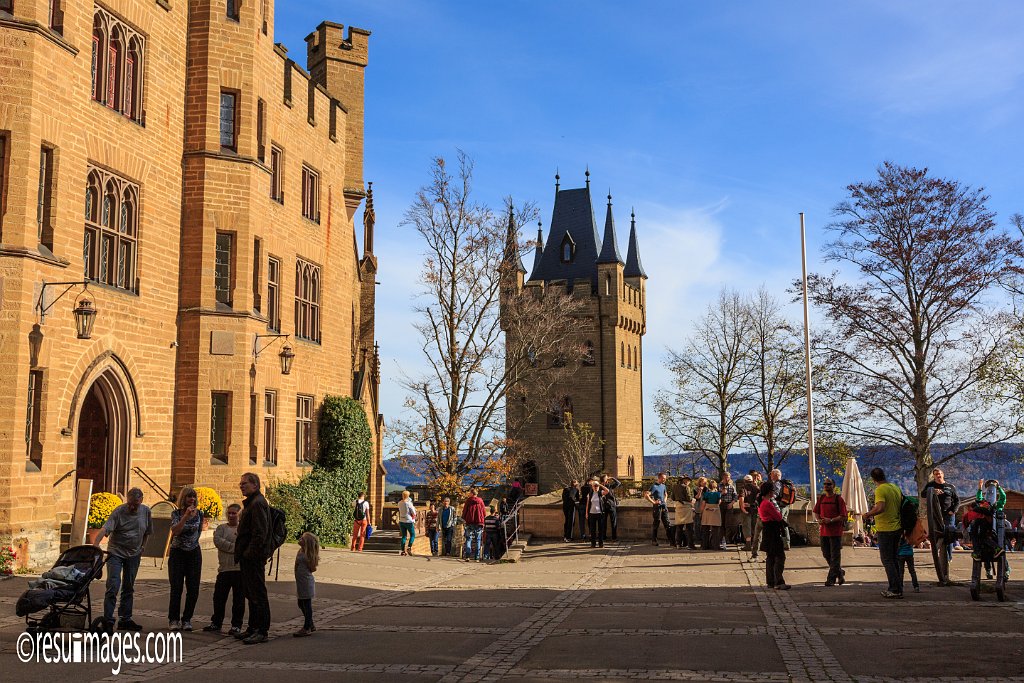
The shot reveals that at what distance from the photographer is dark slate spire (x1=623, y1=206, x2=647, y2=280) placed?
2837 inches

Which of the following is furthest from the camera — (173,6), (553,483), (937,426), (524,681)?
(553,483)

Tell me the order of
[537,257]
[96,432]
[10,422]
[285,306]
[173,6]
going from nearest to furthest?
[10,422] < [96,432] < [173,6] < [285,306] < [537,257]

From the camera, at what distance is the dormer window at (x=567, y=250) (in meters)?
69.8

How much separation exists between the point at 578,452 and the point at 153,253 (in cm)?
4162

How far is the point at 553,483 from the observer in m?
63.1

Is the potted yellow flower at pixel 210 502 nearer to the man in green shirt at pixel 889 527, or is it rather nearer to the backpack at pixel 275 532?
the backpack at pixel 275 532

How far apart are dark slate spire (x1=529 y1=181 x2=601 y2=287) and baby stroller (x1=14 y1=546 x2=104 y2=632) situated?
58984 mm

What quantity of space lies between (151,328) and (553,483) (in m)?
45.8

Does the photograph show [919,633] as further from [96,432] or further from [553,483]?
[553,483]

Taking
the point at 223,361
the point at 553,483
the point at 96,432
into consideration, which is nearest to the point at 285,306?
the point at 223,361

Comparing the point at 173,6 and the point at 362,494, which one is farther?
the point at 362,494

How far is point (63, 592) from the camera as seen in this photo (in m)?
9.59

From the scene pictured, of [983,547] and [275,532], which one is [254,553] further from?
[983,547]

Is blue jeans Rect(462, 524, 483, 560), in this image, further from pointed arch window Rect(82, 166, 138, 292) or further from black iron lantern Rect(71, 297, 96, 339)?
black iron lantern Rect(71, 297, 96, 339)
